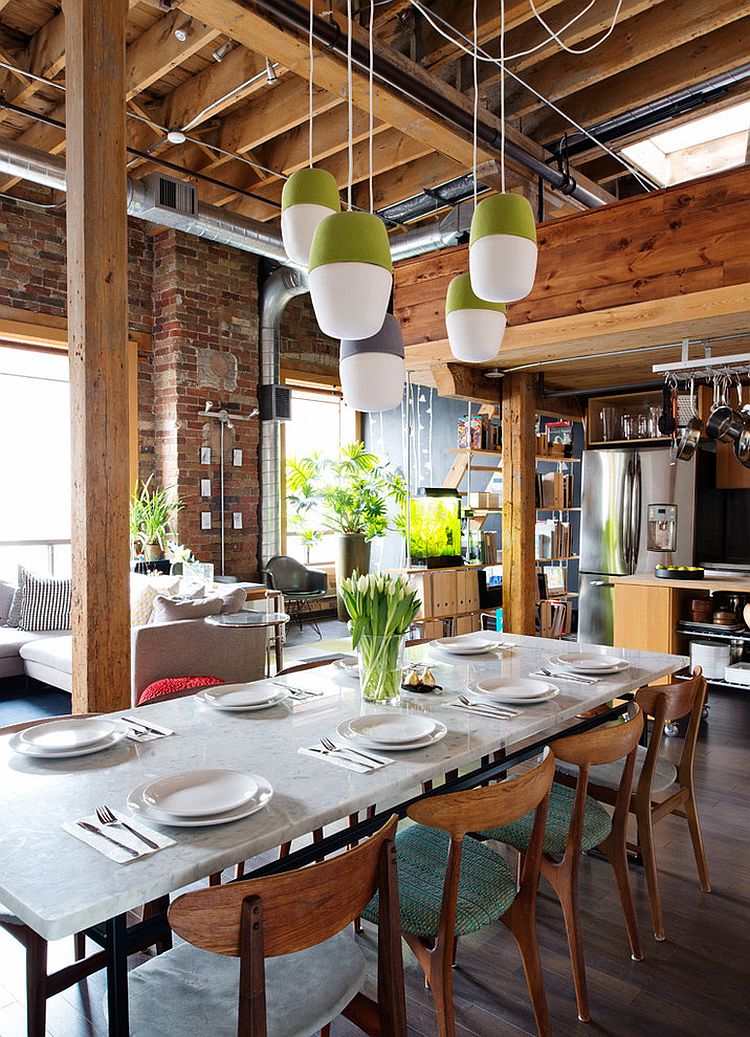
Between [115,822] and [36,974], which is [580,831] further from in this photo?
[36,974]

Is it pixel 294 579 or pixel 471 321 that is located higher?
pixel 471 321

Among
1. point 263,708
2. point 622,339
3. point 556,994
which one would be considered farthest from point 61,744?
point 622,339

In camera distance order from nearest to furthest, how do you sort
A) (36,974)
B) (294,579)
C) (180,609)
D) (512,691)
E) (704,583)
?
(36,974) → (512,691) → (180,609) → (704,583) → (294,579)

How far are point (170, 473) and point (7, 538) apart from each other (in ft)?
5.08

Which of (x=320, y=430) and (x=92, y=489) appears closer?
(x=92, y=489)

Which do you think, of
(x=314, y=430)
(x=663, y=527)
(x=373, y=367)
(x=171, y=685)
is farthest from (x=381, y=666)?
(x=314, y=430)

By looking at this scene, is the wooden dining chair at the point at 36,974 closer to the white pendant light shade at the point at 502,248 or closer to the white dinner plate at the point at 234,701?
the white dinner plate at the point at 234,701

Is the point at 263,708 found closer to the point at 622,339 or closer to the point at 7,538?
the point at 622,339

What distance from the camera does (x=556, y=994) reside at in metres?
2.07

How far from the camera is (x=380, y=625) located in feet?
6.97

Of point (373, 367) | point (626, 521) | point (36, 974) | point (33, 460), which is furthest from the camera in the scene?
point (33, 460)

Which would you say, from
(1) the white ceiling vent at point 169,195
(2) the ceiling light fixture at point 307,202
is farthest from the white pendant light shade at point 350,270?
(1) the white ceiling vent at point 169,195

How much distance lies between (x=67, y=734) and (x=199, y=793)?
1.74 ft

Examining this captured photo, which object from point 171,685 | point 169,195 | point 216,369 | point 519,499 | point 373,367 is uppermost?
point 169,195
